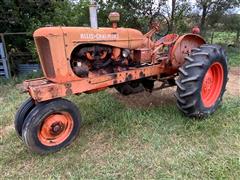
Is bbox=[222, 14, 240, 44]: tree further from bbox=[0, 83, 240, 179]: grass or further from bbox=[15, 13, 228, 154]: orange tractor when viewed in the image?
bbox=[0, 83, 240, 179]: grass

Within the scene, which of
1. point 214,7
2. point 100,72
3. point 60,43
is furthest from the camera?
point 214,7

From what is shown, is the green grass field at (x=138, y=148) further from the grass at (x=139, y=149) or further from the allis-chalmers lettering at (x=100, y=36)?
the allis-chalmers lettering at (x=100, y=36)

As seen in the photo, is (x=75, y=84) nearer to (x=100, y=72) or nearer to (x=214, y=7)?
(x=100, y=72)

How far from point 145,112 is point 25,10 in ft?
16.0

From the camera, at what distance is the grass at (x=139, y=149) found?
290 centimetres

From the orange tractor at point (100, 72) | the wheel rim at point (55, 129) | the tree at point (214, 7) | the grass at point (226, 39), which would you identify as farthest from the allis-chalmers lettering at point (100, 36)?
the grass at point (226, 39)

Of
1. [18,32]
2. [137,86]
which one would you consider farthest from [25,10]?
[137,86]

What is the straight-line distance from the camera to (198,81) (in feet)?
12.2

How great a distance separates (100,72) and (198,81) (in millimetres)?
1241

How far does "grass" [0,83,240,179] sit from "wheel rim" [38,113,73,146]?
15 centimetres

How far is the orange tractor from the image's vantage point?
3.15m

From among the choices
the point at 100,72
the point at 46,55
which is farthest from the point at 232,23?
the point at 46,55

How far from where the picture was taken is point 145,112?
4.27 m

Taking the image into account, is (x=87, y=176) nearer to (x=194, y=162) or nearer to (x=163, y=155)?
(x=163, y=155)
